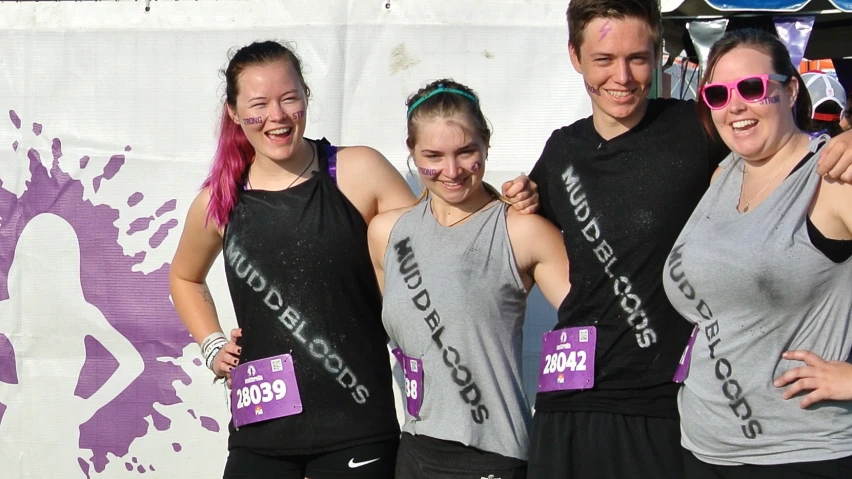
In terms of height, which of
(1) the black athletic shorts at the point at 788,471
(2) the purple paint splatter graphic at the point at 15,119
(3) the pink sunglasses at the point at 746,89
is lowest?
(1) the black athletic shorts at the point at 788,471

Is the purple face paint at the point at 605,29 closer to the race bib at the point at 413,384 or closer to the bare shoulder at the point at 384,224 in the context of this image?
the bare shoulder at the point at 384,224

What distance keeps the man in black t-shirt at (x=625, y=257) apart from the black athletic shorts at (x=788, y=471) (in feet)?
0.60

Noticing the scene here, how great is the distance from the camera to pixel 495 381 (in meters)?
2.41

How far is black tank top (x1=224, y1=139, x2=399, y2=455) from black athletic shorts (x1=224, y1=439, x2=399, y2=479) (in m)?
0.03

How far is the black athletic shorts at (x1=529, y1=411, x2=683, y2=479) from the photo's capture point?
89.3 inches

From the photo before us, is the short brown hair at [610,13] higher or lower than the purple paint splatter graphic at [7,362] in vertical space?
higher

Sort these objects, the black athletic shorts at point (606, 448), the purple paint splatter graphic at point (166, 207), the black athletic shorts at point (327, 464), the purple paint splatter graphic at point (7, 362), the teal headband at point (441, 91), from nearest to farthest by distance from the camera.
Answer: the black athletic shorts at point (606, 448) → the teal headband at point (441, 91) → the black athletic shorts at point (327, 464) → the purple paint splatter graphic at point (166, 207) → the purple paint splatter graphic at point (7, 362)

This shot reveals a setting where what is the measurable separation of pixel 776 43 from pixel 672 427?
88cm

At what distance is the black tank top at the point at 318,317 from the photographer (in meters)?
2.68

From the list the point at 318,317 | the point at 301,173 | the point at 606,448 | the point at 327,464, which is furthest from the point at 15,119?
the point at 606,448

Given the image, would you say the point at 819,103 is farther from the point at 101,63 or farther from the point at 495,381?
the point at 101,63

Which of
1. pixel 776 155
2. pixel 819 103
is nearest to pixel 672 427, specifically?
pixel 776 155

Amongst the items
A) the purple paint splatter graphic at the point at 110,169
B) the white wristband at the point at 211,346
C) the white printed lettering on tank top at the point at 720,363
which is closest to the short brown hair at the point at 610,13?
the white printed lettering on tank top at the point at 720,363

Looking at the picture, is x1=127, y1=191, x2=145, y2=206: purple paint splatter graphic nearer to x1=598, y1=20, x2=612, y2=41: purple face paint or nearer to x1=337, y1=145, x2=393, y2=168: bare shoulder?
x1=337, y1=145, x2=393, y2=168: bare shoulder
